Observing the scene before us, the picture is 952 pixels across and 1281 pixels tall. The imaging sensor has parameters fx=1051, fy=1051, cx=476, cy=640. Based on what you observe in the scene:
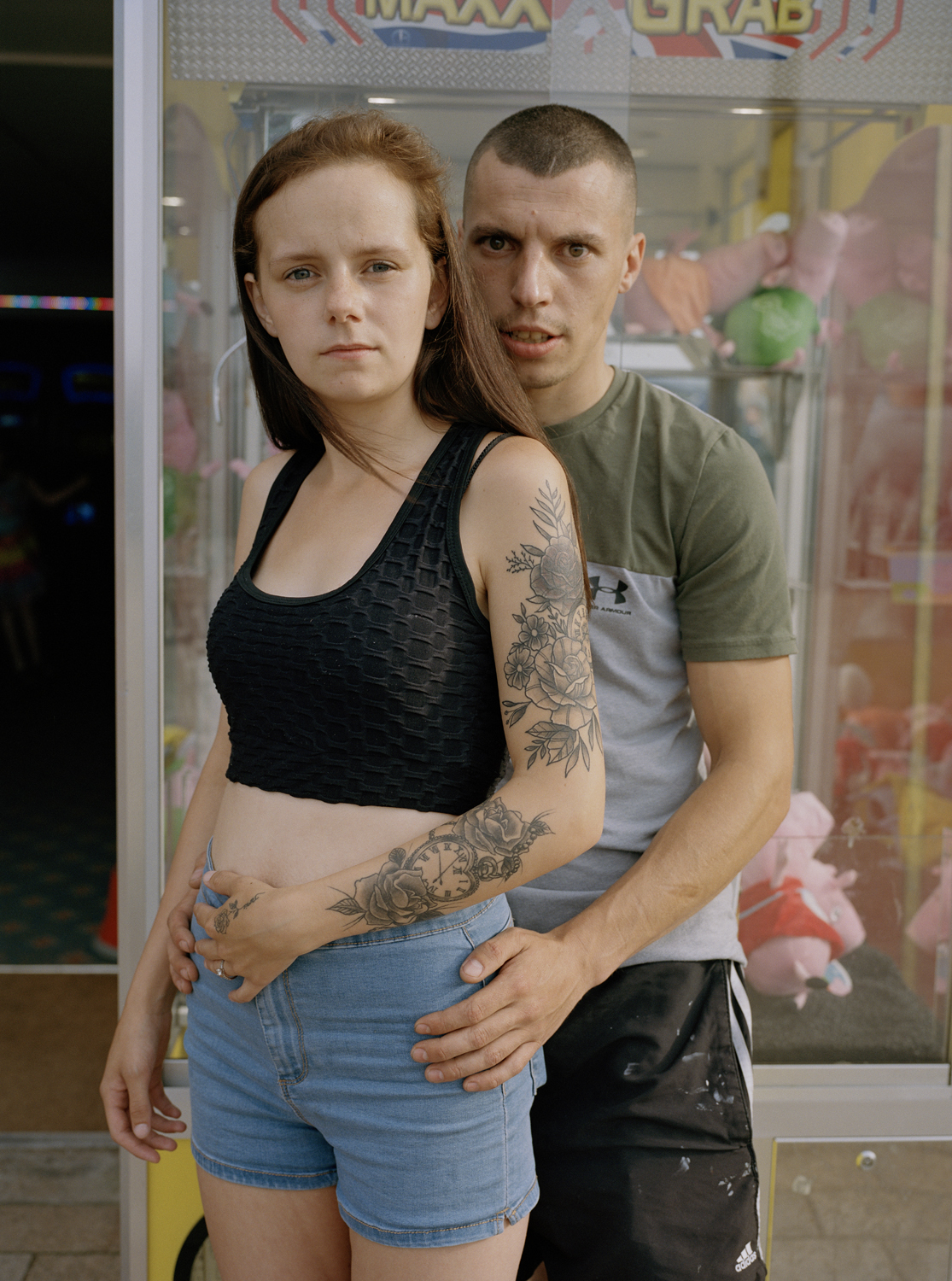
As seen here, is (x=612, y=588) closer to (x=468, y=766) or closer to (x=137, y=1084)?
(x=468, y=766)

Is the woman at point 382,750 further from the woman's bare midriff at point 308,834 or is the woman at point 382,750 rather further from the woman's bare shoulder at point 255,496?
the woman's bare shoulder at point 255,496

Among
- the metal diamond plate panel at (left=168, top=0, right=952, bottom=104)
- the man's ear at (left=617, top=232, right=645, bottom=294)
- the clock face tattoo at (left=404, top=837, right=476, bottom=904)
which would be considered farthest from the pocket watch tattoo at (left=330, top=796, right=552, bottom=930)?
the metal diamond plate panel at (left=168, top=0, right=952, bottom=104)

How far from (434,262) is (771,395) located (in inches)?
46.9

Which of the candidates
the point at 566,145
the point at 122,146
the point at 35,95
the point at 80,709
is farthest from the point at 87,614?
the point at 566,145

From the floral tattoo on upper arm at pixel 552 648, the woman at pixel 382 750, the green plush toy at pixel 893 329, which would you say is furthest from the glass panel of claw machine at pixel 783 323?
the floral tattoo on upper arm at pixel 552 648

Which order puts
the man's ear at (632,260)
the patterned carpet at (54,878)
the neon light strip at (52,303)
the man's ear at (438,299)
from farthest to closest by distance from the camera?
the neon light strip at (52,303)
the patterned carpet at (54,878)
the man's ear at (632,260)
the man's ear at (438,299)

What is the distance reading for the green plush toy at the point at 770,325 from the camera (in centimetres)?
211

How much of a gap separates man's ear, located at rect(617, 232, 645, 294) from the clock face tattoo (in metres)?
0.85

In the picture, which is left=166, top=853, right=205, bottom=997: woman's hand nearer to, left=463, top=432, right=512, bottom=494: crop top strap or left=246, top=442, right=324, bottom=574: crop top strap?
left=246, top=442, right=324, bottom=574: crop top strap

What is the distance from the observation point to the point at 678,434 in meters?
1.41

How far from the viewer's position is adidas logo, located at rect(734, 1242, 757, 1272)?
133 centimetres

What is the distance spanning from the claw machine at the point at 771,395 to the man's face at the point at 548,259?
0.68 m

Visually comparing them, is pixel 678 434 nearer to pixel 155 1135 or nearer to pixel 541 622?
pixel 541 622

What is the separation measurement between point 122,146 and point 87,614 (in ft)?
31.5
